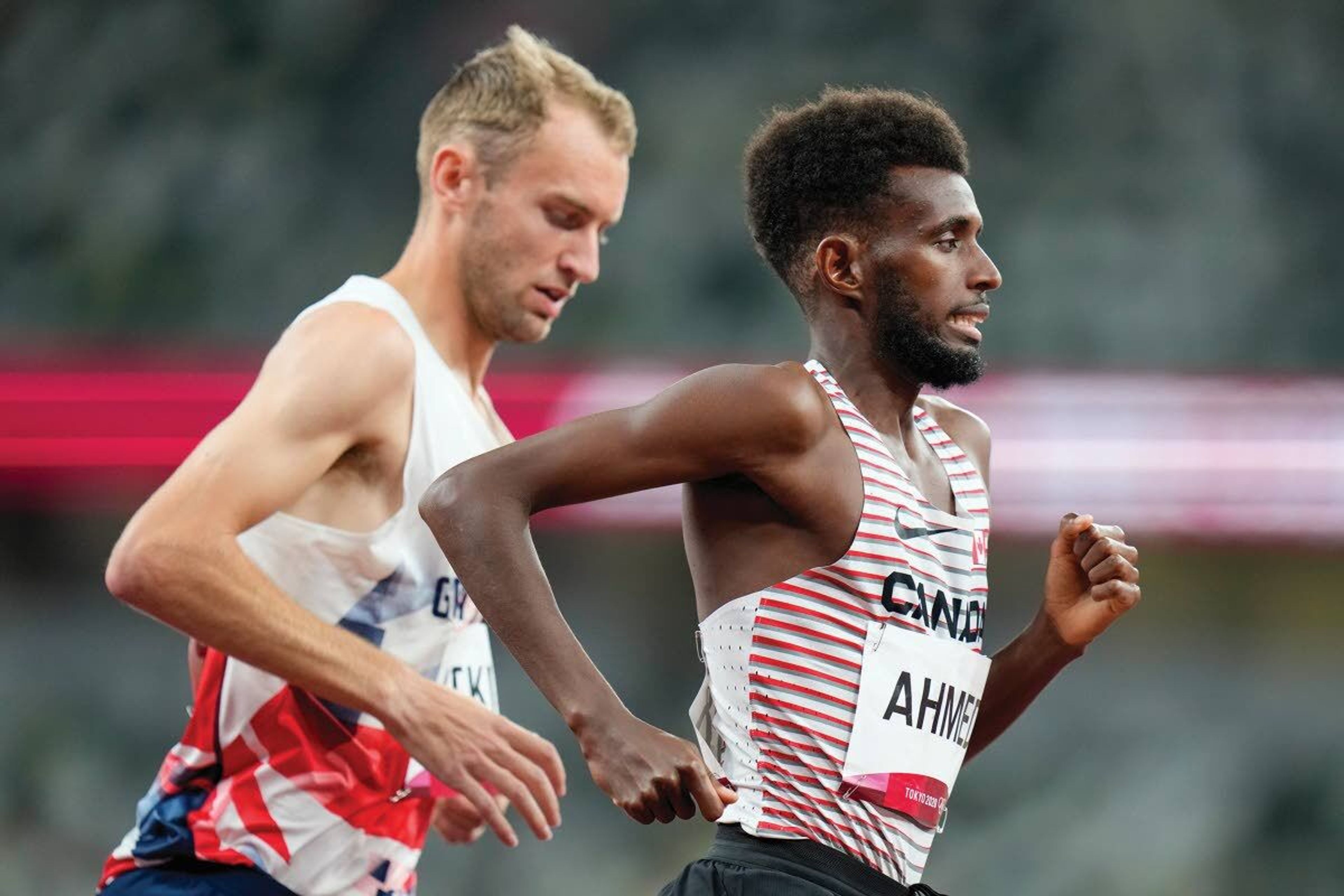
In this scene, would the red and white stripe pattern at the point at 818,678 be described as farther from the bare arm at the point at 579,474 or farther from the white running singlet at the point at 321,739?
the white running singlet at the point at 321,739

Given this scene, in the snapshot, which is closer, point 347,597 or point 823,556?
point 823,556

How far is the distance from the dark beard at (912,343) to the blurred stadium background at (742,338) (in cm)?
275

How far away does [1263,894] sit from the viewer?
450 cm

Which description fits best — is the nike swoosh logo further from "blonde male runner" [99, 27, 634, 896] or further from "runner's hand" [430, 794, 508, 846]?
"runner's hand" [430, 794, 508, 846]

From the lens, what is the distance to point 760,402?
1393mm

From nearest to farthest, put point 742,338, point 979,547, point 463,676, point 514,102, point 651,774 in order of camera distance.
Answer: point 651,774, point 979,547, point 463,676, point 514,102, point 742,338

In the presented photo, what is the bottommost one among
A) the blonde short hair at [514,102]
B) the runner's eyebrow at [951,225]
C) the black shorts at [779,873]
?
the black shorts at [779,873]

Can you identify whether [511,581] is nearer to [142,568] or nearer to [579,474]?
[579,474]

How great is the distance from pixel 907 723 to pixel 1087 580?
1.11 feet

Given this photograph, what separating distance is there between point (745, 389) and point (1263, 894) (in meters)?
3.78

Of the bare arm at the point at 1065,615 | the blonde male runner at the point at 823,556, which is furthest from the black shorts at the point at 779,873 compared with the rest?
the bare arm at the point at 1065,615

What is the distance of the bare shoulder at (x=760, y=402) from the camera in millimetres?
1384

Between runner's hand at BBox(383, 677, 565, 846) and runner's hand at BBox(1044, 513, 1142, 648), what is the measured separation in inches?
22.3

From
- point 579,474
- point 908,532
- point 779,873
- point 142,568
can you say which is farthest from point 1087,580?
point 142,568
